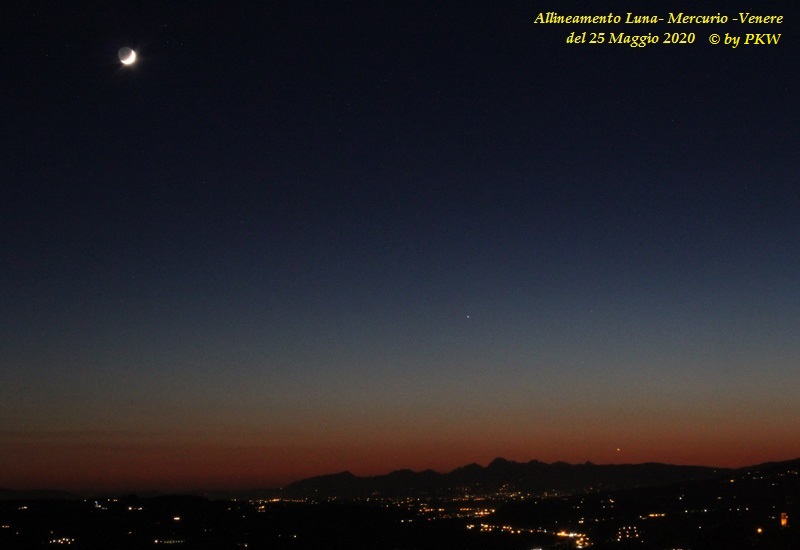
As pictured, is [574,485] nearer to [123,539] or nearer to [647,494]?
[647,494]

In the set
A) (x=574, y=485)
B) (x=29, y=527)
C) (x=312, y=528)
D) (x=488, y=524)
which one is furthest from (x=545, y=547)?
(x=574, y=485)

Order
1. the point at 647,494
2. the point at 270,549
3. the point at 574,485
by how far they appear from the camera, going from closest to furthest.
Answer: the point at 270,549 < the point at 647,494 < the point at 574,485

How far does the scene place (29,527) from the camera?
147 ft

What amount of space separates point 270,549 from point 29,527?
14517 mm

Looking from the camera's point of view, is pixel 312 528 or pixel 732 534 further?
pixel 312 528

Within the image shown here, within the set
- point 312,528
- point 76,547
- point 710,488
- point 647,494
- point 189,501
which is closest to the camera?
point 76,547

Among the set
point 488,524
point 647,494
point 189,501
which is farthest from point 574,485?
point 189,501

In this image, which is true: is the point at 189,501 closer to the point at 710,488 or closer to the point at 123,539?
the point at 123,539

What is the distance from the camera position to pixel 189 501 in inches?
2741

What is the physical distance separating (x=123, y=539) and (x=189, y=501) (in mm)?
25310

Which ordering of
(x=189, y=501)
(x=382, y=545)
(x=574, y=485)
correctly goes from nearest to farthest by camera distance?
1. (x=382, y=545)
2. (x=189, y=501)
3. (x=574, y=485)

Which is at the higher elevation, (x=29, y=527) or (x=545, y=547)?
(x=29, y=527)

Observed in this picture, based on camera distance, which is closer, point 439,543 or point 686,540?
point 686,540

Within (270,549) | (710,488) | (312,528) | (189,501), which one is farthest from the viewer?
(710,488)
